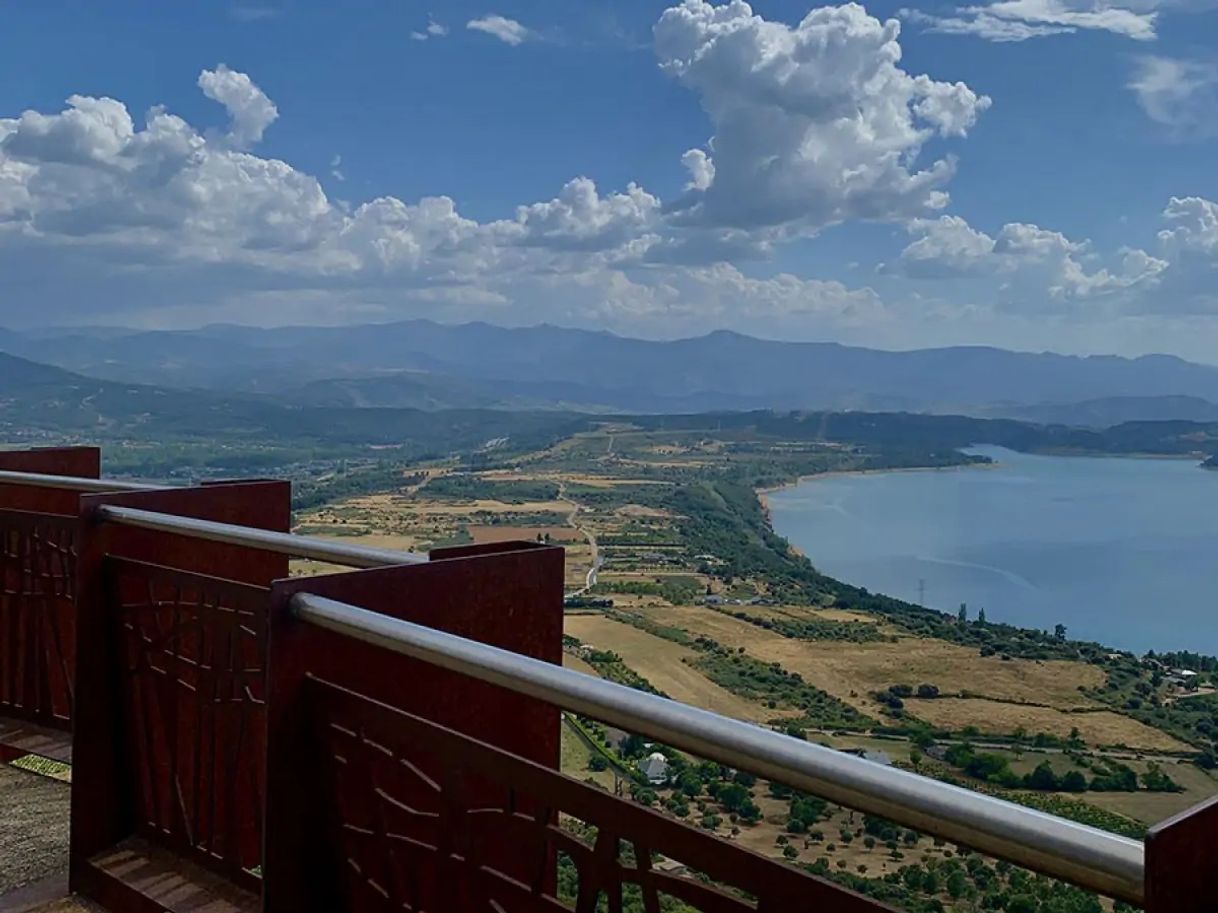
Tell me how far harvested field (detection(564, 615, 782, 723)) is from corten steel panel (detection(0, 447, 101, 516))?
551 inches

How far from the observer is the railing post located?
838 mm

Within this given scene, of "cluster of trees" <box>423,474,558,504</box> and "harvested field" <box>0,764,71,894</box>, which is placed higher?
"harvested field" <box>0,764,71,894</box>

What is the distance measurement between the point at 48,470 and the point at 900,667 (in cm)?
2562

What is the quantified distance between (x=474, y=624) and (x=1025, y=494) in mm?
86346

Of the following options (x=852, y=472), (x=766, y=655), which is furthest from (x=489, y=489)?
(x=852, y=472)

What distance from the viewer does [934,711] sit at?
2312cm

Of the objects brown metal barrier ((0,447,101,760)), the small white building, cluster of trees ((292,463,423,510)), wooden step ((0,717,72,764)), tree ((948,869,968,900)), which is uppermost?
brown metal barrier ((0,447,101,760))

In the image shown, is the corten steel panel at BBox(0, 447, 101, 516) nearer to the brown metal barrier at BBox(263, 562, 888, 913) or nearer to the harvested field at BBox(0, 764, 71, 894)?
the harvested field at BBox(0, 764, 71, 894)

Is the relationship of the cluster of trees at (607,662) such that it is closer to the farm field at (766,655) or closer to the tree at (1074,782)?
the farm field at (766,655)

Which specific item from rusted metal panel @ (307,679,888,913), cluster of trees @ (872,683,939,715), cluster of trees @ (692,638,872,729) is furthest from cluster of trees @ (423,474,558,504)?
rusted metal panel @ (307,679,888,913)

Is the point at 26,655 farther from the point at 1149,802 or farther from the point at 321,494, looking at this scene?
the point at 321,494

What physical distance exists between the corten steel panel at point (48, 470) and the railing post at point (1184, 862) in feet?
12.3

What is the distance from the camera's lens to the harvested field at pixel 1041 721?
20.3 meters

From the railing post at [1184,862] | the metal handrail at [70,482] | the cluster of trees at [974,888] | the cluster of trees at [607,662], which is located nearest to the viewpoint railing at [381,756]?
the railing post at [1184,862]
